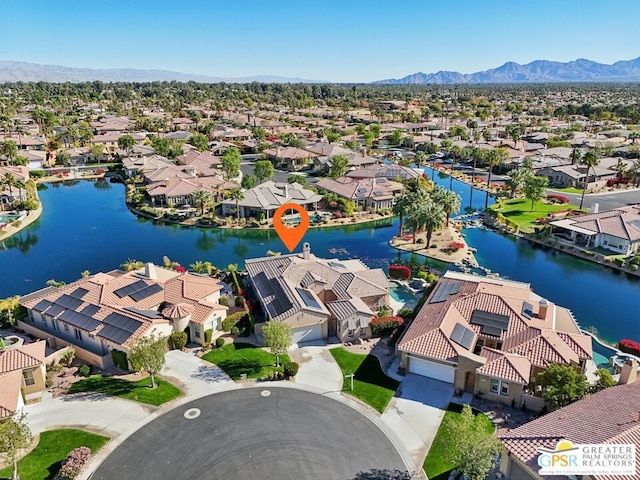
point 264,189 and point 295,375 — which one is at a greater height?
point 264,189

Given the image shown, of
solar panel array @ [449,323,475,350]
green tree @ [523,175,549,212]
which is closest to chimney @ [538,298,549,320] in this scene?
solar panel array @ [449,323,475,350]

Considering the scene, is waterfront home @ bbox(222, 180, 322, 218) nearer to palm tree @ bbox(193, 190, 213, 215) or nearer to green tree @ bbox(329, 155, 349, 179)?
palm tree @ bbox(193, 190, 213, 215)

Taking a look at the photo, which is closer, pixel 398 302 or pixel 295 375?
pixel 295 375

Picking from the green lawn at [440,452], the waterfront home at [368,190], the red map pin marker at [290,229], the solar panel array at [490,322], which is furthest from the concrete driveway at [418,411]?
the waterfront home at [368,190]

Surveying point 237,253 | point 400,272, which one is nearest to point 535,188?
point 400,272

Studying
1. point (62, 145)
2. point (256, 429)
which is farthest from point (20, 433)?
point (62, 145)

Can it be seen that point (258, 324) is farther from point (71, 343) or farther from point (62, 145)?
point (62, 145)

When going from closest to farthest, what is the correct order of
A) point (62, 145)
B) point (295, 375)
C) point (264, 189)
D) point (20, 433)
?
point (20, 433), point (295, 375), point (264, 189), point (62, 145)

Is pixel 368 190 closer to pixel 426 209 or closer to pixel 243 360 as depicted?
pixel 426 209
